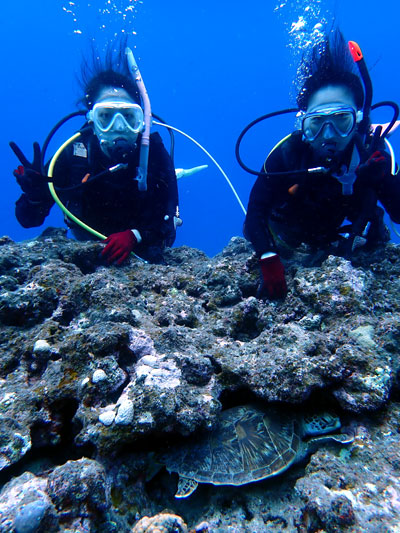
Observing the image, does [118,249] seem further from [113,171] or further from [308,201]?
[308,201]

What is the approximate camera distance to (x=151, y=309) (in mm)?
2758

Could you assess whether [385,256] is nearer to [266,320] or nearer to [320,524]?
[266,320]

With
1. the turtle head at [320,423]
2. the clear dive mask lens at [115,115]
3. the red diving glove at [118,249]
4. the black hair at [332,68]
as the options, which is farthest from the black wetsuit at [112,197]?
the turtle head at [320,423]

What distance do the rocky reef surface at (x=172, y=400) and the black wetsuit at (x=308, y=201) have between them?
4.03ft

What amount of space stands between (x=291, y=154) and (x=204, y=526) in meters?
3.72

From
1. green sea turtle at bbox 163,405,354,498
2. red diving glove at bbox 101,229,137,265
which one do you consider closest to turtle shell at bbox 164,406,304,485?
green sea turtle at bbox 163,405,354,498

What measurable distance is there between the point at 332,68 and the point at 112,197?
3372 mm

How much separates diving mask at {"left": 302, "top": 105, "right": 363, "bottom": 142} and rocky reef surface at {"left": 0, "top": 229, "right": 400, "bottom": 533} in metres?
1.80

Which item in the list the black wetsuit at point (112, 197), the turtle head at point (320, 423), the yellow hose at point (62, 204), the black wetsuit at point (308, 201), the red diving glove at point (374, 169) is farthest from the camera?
the black wetsuit at point (112, 197)

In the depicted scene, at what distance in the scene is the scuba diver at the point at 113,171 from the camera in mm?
4301

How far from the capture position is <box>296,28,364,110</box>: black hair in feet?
11.7

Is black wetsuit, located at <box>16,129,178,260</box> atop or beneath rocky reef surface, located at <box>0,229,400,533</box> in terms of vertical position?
atop

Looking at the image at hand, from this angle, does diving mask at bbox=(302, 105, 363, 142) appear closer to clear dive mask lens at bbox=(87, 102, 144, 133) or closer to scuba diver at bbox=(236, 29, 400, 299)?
scuba diver at bbox=(236, 29, 400, 299)

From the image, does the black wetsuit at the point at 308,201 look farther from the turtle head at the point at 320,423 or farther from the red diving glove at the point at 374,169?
the turtle head at the point at 320,423
